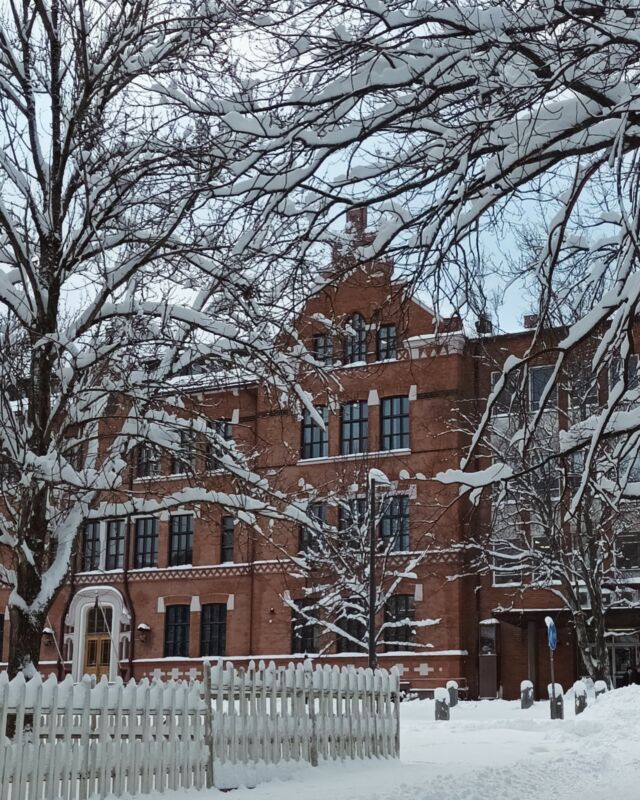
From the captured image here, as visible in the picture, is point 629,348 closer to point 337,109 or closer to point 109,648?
point 337,109

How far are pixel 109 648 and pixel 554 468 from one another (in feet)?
67.8

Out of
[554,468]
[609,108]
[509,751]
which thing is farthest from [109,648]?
[609,108]

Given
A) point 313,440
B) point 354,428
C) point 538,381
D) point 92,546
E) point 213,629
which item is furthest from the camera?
point 92,546

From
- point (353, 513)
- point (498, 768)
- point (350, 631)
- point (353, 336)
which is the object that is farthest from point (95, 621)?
point (498, 768)

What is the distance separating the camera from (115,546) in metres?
43.2

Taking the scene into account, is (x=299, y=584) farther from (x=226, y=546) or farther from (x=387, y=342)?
(x=387, y=342)

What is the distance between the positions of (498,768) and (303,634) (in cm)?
2613

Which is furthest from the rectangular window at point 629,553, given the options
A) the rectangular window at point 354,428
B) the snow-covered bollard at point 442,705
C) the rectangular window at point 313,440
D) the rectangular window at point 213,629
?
the rectangular window at point 213,629

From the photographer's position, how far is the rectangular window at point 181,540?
41688mm

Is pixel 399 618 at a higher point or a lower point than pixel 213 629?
higher

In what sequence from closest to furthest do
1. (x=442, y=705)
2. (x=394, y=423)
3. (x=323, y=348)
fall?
(x=323, y=348) < (x=442, y=705) < (x=394, y=423)

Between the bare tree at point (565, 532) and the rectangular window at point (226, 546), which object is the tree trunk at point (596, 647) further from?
the rectangular window at point (226, 546)

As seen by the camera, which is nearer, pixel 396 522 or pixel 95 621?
pixel 396 522

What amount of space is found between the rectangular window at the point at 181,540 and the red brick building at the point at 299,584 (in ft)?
Result: 0.18
